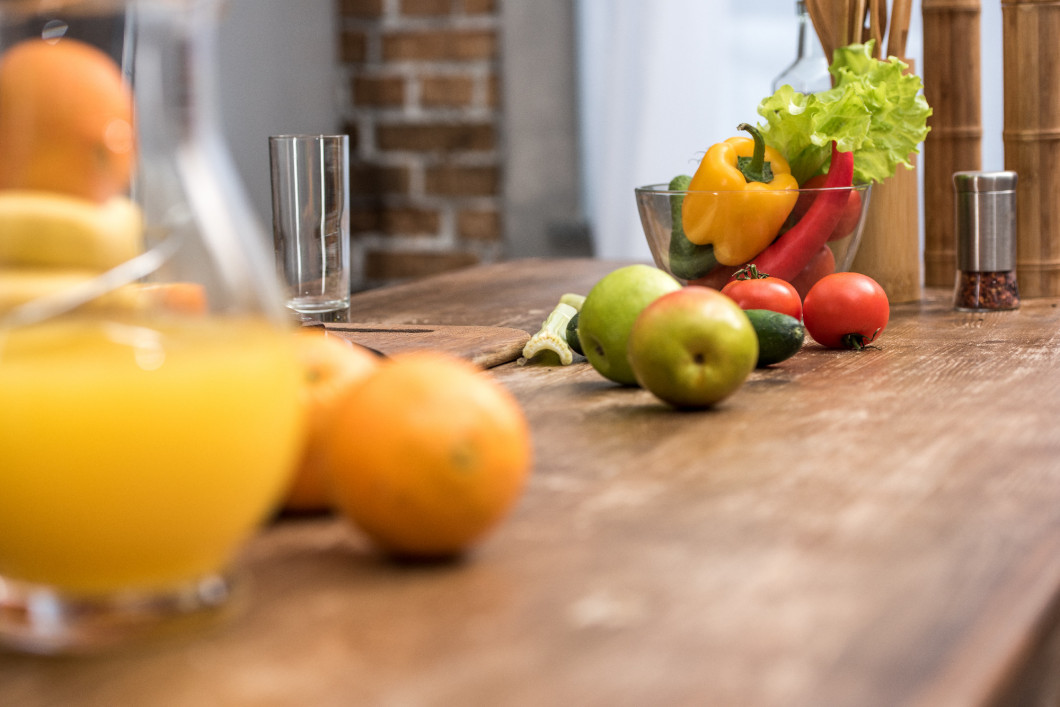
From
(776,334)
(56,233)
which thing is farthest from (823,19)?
(56,233)

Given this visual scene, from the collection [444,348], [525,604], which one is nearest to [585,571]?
[525,604]

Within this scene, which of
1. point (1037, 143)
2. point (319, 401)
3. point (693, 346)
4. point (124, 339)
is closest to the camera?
point (124, 339)

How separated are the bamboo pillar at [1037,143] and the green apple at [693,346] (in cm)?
75

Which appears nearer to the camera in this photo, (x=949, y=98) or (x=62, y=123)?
(x=62, y=123)

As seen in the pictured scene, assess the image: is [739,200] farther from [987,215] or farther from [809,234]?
[987,215]

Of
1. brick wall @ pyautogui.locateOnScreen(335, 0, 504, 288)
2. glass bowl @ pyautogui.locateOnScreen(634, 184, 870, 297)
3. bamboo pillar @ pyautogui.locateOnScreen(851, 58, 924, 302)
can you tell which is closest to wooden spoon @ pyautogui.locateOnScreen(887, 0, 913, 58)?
bamboo pillar @ pyautogui.locateOnScreen(851, 58, 924, 302)

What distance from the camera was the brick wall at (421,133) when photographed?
8.04 feet

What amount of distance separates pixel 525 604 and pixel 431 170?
2.11 meters

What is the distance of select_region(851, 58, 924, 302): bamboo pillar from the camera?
1.34 meters

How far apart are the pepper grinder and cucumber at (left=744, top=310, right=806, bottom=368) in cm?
40

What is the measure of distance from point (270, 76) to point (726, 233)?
1.48 metres

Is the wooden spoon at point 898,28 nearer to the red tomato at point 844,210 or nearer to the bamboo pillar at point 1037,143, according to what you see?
the bamboo pillar at point 1037,143

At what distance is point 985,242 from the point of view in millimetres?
1250

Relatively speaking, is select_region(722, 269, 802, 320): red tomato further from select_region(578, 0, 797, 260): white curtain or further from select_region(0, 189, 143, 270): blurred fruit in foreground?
select_region(578, 0, 797, 260): white curtain
